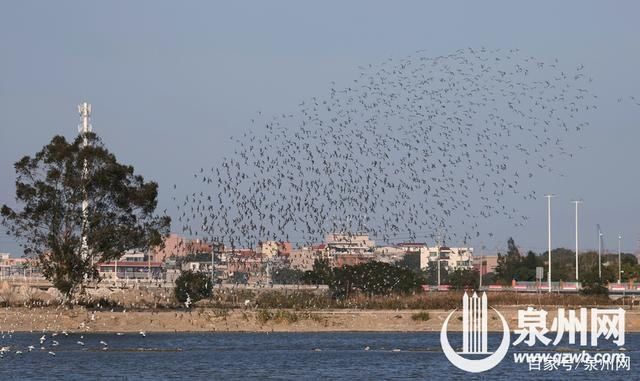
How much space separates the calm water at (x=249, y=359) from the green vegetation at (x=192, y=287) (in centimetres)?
1533

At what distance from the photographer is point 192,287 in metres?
Result: 81.4

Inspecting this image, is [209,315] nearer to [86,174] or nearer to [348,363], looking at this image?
[86,174]

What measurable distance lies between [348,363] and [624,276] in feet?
322

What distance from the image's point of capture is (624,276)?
142250 millimetres

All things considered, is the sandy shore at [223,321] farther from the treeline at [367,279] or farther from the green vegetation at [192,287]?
the treeline at [367,279]

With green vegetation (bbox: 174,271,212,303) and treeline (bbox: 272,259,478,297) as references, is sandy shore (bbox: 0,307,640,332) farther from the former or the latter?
treeline (bbox: 272,259,478,297)

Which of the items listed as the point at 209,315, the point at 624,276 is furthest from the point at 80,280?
the point at 624,276

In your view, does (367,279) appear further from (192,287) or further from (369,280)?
(192,287)

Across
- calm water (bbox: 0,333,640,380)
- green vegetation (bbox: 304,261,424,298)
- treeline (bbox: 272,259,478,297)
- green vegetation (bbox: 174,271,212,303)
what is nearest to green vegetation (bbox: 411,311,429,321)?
calm water (bbox: 0,333,640,380)

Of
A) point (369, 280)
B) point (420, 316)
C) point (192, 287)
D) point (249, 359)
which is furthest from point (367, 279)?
point (249, 359)

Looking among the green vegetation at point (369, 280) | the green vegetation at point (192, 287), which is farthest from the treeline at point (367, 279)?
the green vegetation at point (192, 287)

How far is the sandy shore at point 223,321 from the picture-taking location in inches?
2633

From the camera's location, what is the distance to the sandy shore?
219ft

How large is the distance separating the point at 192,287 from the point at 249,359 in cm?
3083
